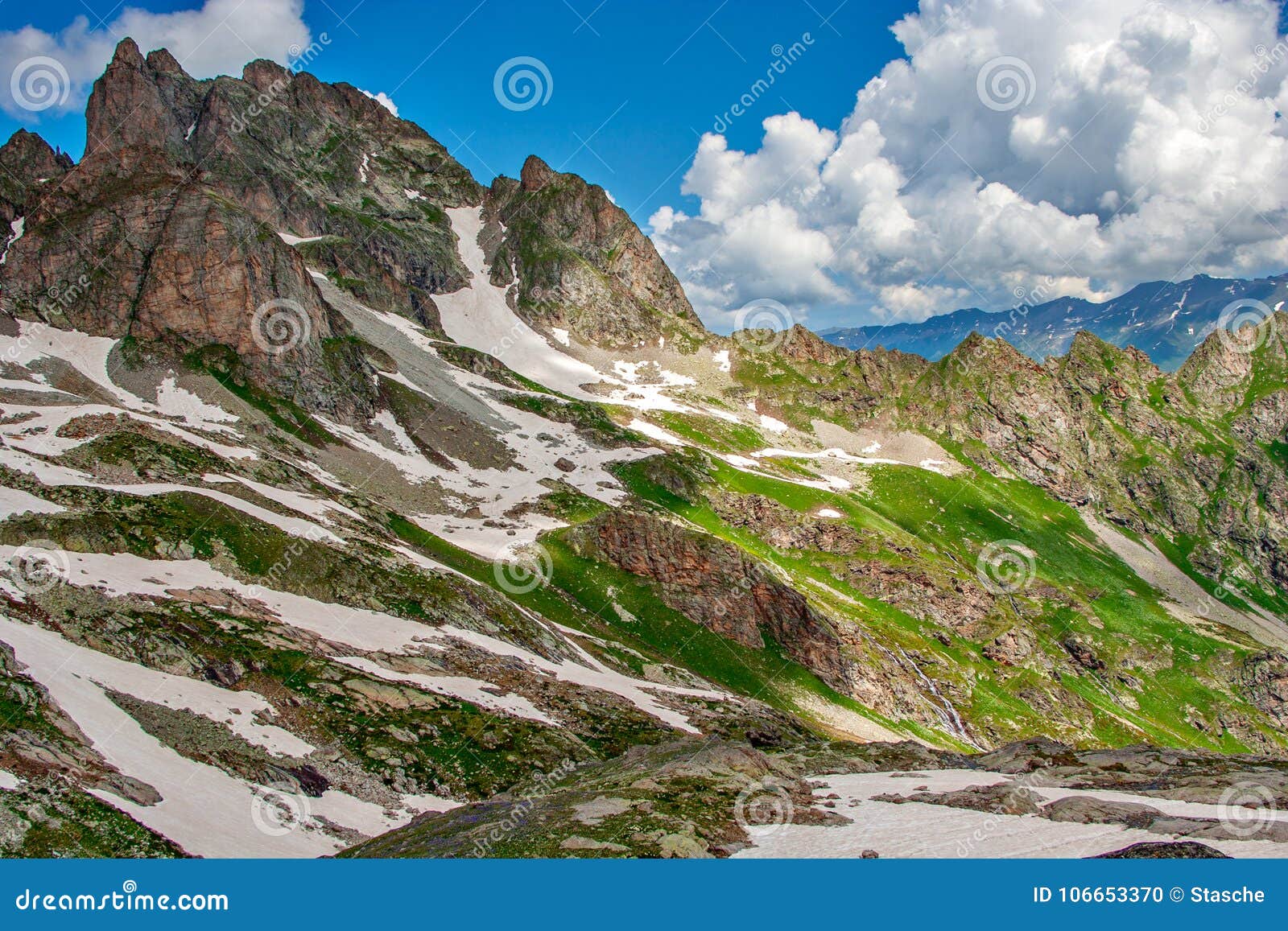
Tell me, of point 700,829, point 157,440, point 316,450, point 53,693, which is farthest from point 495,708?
point 316,450

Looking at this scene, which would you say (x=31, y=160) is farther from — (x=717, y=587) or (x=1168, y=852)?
(x=1168, y=852)

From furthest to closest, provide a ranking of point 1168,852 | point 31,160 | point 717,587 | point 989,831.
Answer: point 31,160 → point 717,587 → point 989,831 → point 1168,852

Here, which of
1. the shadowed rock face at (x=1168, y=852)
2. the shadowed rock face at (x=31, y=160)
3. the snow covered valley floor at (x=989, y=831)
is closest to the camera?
the shadowed rock face at (x=1168, y=852)

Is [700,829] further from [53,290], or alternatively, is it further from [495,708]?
[53,290]

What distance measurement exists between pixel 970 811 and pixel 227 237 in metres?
124

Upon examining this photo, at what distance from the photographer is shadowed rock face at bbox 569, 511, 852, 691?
316 feet

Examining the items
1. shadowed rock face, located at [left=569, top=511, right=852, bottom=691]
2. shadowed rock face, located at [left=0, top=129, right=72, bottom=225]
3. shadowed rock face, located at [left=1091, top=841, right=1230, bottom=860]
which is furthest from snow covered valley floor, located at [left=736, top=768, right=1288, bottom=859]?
shadowed rock face, located at [left=0, top=129, right=72, bottom=225]

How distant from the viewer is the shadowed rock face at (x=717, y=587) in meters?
96.4

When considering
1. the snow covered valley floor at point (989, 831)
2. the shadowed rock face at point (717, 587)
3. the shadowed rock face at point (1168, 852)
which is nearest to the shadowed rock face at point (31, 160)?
the shadowed rock face at point (717, 587)

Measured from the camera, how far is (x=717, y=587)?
98938 mm

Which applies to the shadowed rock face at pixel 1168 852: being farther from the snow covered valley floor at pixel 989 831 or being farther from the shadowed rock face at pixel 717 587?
the shadowed rock face at pixel 717 587

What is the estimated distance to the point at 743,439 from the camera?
194 metres

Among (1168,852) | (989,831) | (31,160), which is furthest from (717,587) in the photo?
(31,160)

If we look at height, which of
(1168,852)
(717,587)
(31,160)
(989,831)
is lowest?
(31,160)
